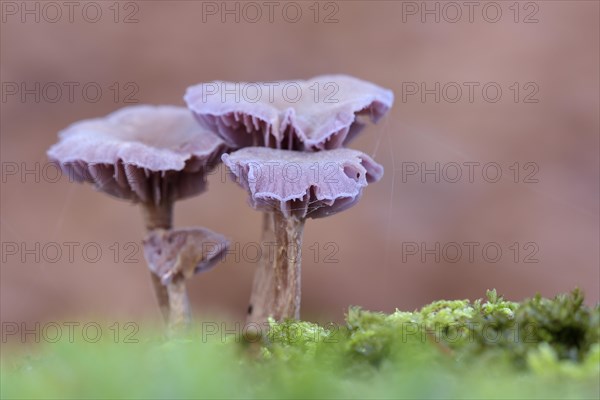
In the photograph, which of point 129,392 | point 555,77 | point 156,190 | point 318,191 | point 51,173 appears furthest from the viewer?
point 51,173

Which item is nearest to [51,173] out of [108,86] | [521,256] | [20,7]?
[108,86]

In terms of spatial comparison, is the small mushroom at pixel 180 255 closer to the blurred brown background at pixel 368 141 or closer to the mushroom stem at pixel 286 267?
the mushroom stem at pixel 286 267

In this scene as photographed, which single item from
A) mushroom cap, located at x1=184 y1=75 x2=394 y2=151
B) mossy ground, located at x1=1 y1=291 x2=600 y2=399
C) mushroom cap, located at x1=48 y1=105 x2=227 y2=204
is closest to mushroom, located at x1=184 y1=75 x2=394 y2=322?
mushroom cap, located at x1=184 y1=75 x2=394 y2=151

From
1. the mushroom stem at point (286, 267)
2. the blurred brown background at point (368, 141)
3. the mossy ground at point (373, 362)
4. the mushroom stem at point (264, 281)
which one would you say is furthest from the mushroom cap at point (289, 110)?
the blurred brown background at point (368, 141)

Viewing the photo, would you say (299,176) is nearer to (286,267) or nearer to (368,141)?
(286,267)

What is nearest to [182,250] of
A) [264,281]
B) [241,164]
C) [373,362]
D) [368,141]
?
[264,281]

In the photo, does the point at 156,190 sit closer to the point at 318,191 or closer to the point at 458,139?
the point at 318,191
